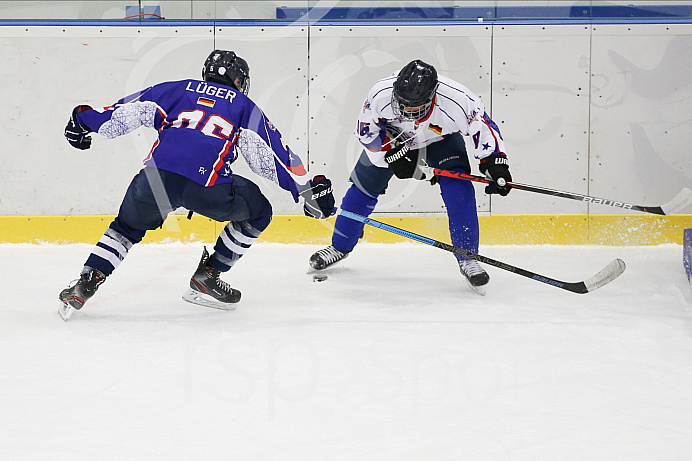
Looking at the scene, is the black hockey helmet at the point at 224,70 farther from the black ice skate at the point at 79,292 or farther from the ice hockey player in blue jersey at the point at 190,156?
the black ice skate at the point at 79,292

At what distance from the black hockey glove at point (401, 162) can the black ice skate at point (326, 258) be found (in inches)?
20.5

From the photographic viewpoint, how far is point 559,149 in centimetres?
381

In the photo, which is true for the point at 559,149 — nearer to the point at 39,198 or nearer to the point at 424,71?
the point at 424,71

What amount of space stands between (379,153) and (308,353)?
43.2 inches

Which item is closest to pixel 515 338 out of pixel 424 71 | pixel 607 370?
pixel 607 370

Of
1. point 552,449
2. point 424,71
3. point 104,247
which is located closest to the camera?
point 552,449

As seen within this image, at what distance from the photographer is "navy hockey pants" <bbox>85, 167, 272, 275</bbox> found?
7.08 ft

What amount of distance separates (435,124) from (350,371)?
125 cm

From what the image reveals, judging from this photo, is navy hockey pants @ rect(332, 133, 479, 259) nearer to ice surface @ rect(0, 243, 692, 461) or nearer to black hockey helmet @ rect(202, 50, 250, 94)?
ice surface @ rect(0, 243, 692, 461)

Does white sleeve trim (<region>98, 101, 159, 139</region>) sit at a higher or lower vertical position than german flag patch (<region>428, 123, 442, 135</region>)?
higher

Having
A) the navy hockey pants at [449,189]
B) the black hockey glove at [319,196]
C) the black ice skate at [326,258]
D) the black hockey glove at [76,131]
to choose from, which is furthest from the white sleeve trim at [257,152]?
the black ice skate at [326,258]

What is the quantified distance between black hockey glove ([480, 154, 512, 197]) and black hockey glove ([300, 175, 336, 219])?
67 centimetres

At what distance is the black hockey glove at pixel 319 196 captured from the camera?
222cm

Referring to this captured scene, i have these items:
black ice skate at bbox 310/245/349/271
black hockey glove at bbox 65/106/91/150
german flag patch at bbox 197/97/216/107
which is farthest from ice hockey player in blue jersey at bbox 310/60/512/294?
black hockey glove at bbox 65/106/91/150
